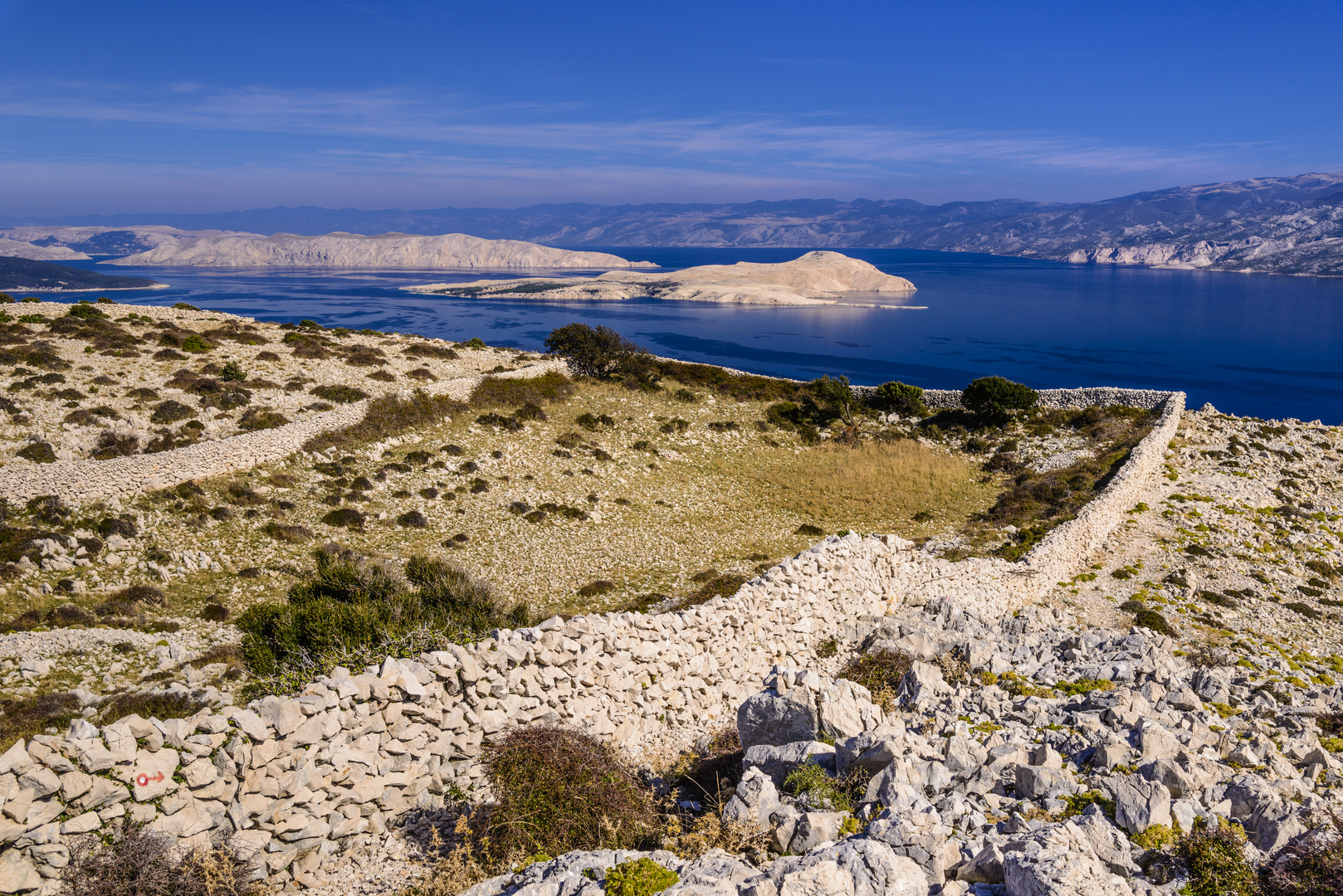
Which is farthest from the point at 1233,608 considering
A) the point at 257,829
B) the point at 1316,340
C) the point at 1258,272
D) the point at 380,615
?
the point at 1258,272

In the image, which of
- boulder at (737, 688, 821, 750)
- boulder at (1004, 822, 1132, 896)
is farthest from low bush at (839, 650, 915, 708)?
boulder at (1004, 822, 1132, 896)

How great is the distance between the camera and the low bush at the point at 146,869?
14.5 feet

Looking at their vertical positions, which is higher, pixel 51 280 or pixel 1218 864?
pixel 51 280

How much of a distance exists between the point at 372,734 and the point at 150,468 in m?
13.4

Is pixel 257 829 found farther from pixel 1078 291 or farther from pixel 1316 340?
pixel 1078 291

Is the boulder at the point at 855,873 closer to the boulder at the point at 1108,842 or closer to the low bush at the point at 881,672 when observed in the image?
the boulder at the point at 1108,842

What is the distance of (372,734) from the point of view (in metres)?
5.77

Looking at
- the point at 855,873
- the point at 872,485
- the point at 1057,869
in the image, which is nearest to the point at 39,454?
the point at 855,873

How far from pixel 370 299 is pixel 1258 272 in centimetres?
20355

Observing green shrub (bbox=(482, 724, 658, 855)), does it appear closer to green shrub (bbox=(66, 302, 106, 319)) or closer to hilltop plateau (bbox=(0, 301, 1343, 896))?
hilltop plateau (bbox=(0, 301, 1343, 896))

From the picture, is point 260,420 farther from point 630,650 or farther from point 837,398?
point 837,398

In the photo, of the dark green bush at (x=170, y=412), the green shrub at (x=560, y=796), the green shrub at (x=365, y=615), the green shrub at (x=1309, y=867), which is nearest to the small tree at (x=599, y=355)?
the dark green bush at (x=170, y=412)

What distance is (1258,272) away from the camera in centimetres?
16875

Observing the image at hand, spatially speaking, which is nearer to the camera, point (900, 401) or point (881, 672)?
point (881, 672)
